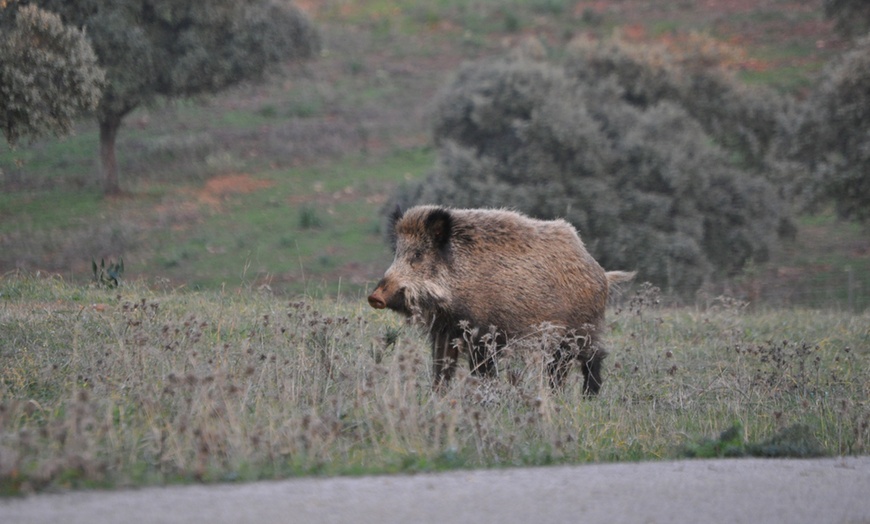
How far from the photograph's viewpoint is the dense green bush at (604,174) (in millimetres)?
24781

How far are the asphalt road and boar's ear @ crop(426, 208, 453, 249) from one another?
12.1ft

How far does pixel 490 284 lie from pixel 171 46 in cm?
2078

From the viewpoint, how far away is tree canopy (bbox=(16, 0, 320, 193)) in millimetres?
25578

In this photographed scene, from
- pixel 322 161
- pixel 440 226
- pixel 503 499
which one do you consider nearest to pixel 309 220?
pixel 322 161

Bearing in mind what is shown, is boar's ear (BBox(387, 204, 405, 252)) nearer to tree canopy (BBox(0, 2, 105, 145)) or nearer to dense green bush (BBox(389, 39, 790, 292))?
tree canopy (BBox(0, 2, 105, 145))

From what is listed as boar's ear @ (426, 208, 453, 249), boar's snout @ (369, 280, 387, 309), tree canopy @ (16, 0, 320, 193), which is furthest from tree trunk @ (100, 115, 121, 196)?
boar's snout @ (369, 280, 387, 309)

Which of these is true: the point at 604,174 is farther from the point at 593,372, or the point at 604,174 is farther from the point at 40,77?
the point at 593,372

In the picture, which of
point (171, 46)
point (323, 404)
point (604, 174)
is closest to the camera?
point (323, 404)

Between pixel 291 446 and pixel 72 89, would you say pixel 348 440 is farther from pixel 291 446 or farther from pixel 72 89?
pixel 72 89

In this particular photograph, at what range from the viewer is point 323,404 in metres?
7.46

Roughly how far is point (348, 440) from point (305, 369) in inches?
58.6

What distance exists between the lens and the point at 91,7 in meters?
24.8

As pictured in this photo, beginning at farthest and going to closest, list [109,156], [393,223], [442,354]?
1. [109,156]
2. [393,223]
3. [442,354]

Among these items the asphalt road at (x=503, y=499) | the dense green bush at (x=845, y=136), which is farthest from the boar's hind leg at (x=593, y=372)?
the dense green bush at (x=845, y=136)
